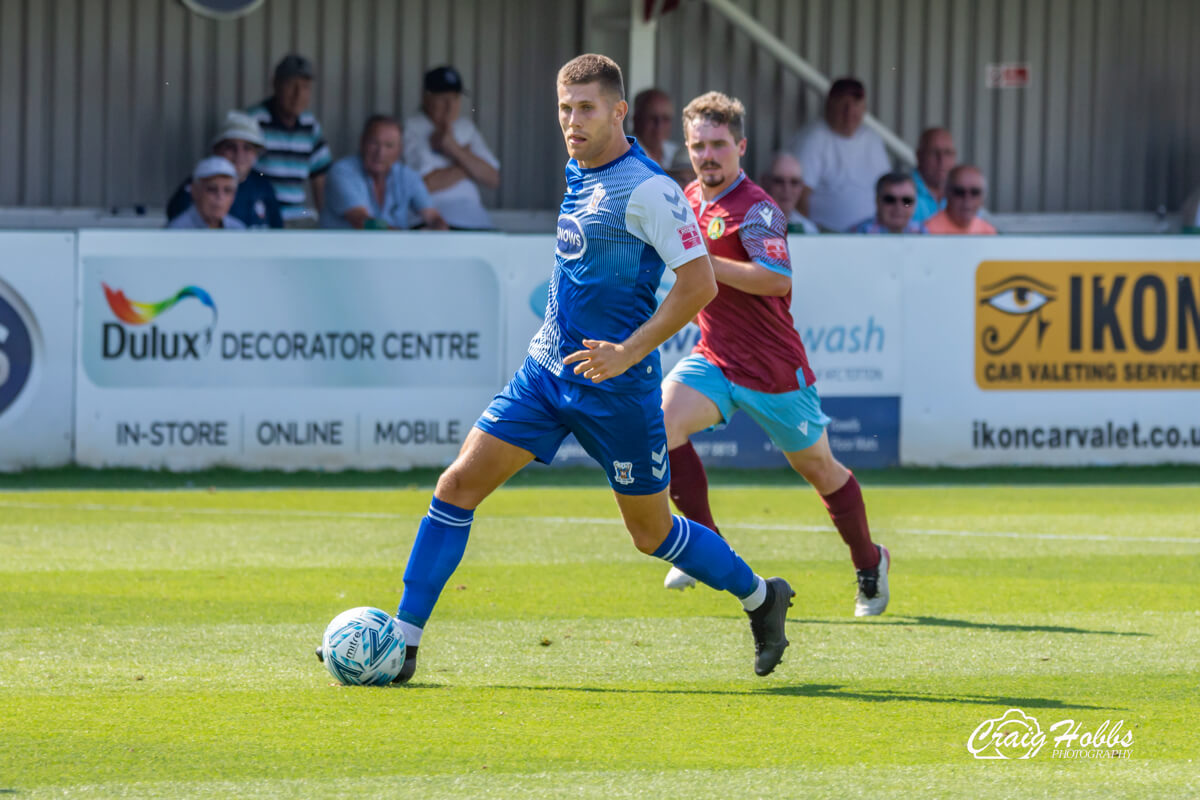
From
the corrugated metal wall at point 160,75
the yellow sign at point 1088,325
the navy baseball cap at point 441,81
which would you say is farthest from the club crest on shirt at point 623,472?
the corrugated metal wall at point 160,75

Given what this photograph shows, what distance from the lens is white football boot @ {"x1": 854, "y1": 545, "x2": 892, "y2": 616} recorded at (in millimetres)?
7087

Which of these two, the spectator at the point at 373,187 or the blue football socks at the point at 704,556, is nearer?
the blue football socks at the point at 704,556

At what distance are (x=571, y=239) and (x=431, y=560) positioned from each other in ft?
3.77

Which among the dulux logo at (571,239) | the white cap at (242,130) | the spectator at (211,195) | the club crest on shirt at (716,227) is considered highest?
the white cap at (242,130)

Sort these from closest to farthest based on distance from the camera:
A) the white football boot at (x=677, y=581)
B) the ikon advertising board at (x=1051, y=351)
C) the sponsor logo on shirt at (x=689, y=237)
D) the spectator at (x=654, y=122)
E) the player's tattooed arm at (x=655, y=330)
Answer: the player's tattooed arm at (x=655, y=330) → the sponsor logo on shirt at (x=689, y=237) → the white football boot at (x=677, y=581) → the ikon advertising board at (x=1051, y=351) → the spectator at (x=654, y=122)

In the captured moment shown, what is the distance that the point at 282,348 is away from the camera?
1228 centimetres

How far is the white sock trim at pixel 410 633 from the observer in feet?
17.9

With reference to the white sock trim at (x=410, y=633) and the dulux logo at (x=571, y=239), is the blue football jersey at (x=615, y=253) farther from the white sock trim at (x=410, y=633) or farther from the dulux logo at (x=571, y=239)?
the white sock trim at (x=410, y=633)

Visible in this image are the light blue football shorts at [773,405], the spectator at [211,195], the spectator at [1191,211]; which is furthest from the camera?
the spectator at [1191,211]

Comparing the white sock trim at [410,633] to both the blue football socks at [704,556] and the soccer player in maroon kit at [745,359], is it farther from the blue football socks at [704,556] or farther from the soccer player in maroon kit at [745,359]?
the soccer player in maroon kit at [745,359]

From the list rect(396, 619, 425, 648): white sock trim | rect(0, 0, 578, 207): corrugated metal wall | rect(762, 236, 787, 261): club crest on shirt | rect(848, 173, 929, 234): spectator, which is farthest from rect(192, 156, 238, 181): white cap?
rect(396, 619, 425, 648): white sock trim

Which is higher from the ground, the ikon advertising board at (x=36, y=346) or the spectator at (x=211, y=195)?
the spectator at (x=211, y=195)

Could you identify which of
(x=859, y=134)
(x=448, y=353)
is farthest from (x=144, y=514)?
(x=859, y=134)

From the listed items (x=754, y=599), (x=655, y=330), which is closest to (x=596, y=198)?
(x=655, y=330)
